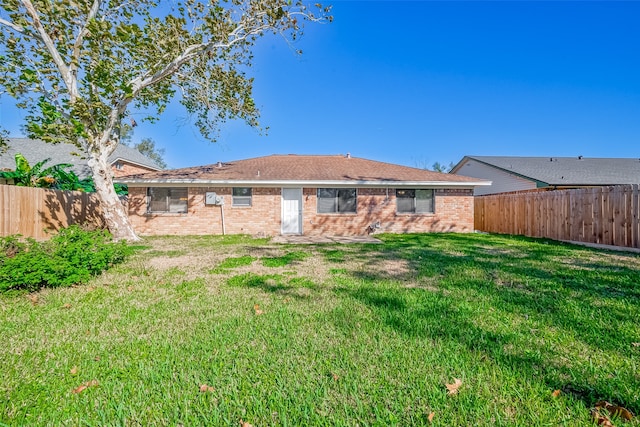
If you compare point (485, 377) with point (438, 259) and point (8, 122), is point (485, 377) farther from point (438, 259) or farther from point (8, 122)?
point (8, 122)

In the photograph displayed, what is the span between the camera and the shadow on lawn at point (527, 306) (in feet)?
6.93

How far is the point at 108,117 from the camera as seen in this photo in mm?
9617

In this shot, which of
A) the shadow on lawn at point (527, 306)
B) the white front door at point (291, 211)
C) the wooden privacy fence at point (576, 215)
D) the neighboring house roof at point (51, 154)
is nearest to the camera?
the shadow on lawn at point (527, 306)

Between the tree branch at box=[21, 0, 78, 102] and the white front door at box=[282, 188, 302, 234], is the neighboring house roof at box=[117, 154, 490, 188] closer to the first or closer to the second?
the white front door at box=[282, 188, 302, 234]

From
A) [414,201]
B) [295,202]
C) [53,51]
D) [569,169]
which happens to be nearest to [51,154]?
[53,51]

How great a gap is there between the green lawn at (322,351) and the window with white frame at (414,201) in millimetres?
8705

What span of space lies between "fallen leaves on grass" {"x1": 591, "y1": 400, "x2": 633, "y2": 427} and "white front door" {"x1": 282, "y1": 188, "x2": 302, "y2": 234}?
37.7ft

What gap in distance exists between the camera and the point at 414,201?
526 inches

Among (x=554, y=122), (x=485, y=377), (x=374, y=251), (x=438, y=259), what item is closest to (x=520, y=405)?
(x=485, y=377)

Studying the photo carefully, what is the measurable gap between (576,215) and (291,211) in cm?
1019

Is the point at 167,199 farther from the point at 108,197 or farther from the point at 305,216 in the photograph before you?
the point at 305,216

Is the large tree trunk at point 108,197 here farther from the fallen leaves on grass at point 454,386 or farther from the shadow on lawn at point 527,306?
the fallen leaves on grass at point 454,386

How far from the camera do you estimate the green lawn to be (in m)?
1.70

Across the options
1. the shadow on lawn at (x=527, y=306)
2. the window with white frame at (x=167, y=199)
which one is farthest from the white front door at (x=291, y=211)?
the shadow on lawn at (x=527, y=306)
